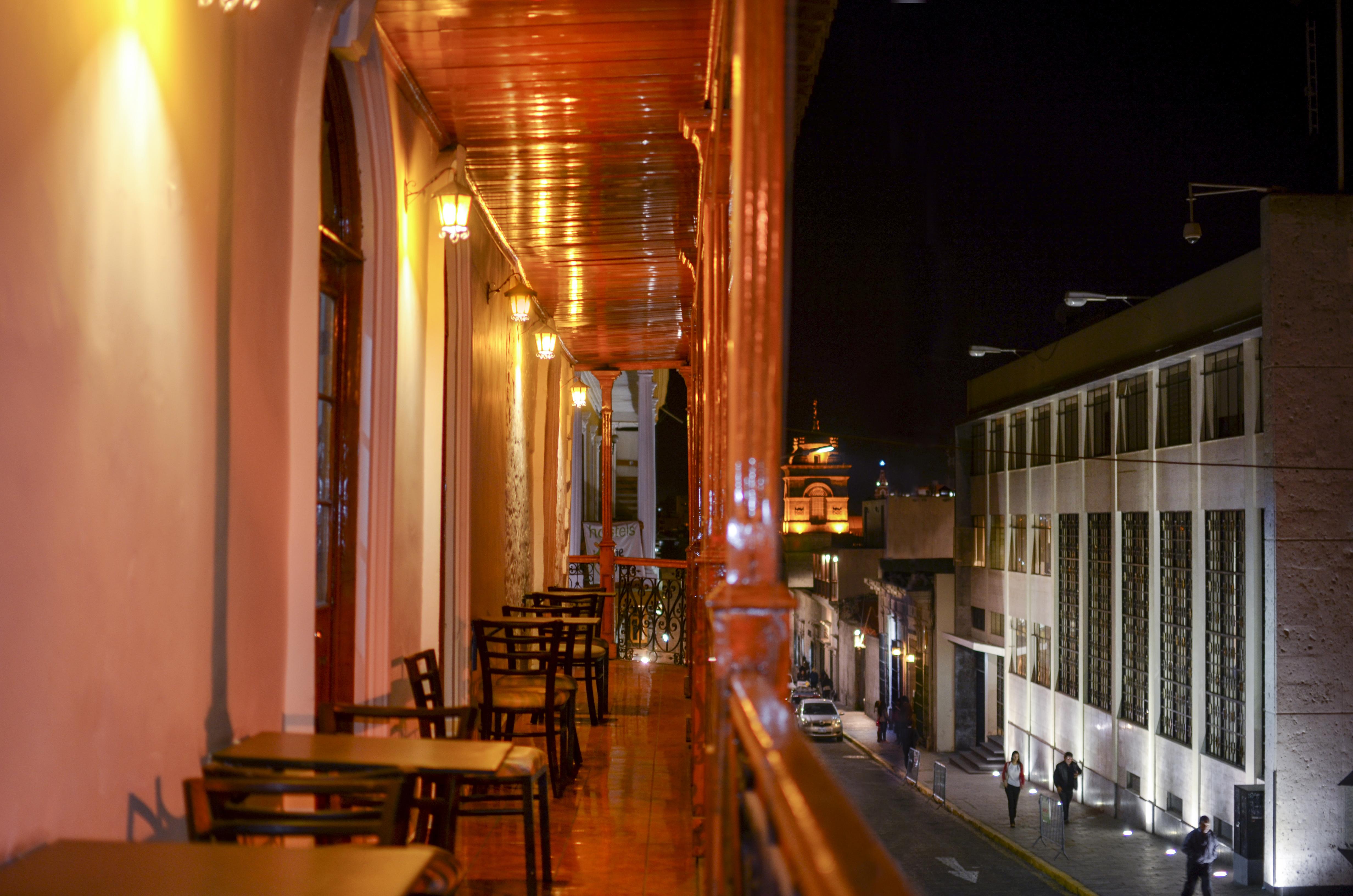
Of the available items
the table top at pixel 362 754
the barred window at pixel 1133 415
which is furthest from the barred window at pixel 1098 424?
the table top at pixel 362 754

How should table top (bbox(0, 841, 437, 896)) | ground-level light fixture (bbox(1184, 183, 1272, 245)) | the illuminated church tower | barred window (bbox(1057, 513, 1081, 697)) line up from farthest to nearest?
the illuminated church tower → barred window (bbox(1057, 513, 1081, 697)) → ground-level light fixture (bbox(1184, 183, 1272, 245)) → table top (bbox(0, 841, 437, 896))

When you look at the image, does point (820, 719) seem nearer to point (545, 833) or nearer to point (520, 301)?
point (520, 301)

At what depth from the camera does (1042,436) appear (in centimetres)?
2172

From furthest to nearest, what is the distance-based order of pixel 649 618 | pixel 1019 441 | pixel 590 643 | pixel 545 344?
pixel 1019 441 < pixel 649 618 < pixel 545 344 < pixel 590 643

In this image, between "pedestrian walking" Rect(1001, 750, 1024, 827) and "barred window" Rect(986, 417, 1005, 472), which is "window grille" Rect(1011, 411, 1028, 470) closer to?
"barred window" Rect(986, 417, 1005, 472)

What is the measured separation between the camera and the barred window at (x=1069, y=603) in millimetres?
18953

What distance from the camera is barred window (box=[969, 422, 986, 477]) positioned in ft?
81.6

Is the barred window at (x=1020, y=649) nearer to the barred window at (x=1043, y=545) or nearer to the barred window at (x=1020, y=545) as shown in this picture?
the barred window at (x=1020, y=545)

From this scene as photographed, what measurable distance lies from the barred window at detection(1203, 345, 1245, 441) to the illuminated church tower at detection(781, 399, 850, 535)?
2384 cm

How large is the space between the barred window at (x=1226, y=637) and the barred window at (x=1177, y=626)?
0.98 ft

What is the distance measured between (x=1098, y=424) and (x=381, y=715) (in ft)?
60.5

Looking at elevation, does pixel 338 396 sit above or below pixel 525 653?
above

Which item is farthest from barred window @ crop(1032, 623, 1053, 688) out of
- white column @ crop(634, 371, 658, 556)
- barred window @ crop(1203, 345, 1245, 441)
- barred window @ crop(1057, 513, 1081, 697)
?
white column @ crop(634, 371, 658, 556)

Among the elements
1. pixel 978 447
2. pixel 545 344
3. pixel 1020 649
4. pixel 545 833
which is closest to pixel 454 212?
pixel 545 833
